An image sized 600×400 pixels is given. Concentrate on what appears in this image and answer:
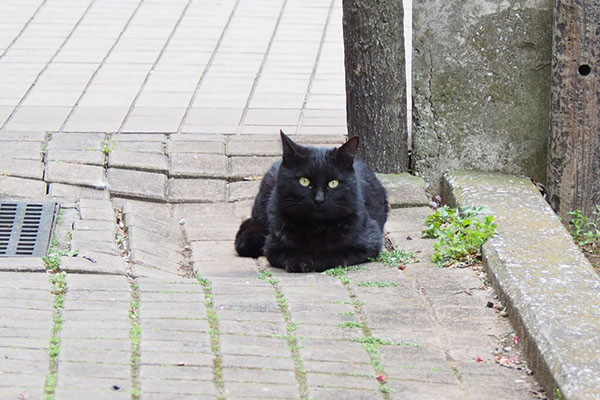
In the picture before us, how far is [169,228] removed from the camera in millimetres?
5594

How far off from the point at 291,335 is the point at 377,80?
98.8 inches

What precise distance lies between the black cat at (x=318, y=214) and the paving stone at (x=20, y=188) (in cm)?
145

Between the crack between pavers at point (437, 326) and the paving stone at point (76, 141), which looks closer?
the crack between pavers at point (437, 326)

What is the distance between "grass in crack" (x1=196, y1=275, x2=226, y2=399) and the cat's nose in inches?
28.7

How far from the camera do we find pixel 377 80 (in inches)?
234

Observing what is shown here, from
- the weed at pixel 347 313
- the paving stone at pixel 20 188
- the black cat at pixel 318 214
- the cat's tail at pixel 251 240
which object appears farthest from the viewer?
the paving stone at pixel 20 188

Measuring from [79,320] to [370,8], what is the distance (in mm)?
2797

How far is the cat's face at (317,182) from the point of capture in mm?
4949

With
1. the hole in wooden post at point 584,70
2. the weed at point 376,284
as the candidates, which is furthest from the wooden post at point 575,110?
the weed at point 376,284

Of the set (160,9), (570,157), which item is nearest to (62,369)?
(570,157)

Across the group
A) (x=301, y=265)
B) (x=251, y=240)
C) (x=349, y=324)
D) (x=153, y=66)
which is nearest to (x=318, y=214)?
(x=301, y=265)

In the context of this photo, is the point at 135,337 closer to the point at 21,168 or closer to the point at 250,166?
the point at 21,168

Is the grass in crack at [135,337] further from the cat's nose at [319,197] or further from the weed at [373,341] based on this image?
the cat's nose at [319,197]

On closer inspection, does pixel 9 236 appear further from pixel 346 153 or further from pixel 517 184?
pixel 517 184
